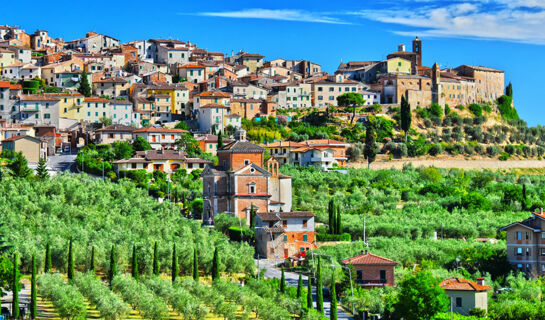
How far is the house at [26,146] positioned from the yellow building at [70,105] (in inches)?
537

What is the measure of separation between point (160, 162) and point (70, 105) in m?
19.3

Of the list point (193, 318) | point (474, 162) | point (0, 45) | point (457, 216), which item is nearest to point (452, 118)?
point (474, 162)

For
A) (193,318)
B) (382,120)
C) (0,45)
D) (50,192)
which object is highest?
(0,45)

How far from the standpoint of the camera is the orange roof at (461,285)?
55.4 m

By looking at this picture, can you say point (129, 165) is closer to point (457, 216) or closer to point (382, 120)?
point (457, 216)

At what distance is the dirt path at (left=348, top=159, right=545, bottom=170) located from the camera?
4377 inches

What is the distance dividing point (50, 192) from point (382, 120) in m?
51.2

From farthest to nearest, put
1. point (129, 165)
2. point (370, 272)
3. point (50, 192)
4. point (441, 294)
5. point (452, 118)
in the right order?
point (452, 118), point (129, 165), point (50, 192), point (370, 272), point (441, 294)

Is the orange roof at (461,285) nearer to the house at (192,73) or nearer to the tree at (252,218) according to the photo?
the tree at (252,218)

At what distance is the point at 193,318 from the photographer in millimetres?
48781

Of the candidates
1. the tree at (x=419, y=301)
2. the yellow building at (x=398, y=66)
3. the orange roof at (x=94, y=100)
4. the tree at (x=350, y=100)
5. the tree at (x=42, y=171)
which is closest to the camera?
the tree at (x=419, y=301)

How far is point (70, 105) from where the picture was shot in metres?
106

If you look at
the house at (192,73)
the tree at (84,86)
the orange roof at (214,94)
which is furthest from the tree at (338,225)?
the house at (192,73)

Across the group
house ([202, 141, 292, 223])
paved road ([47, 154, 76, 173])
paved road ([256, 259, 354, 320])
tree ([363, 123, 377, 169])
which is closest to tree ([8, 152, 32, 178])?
paved road ([47, 154, 76, 173])
